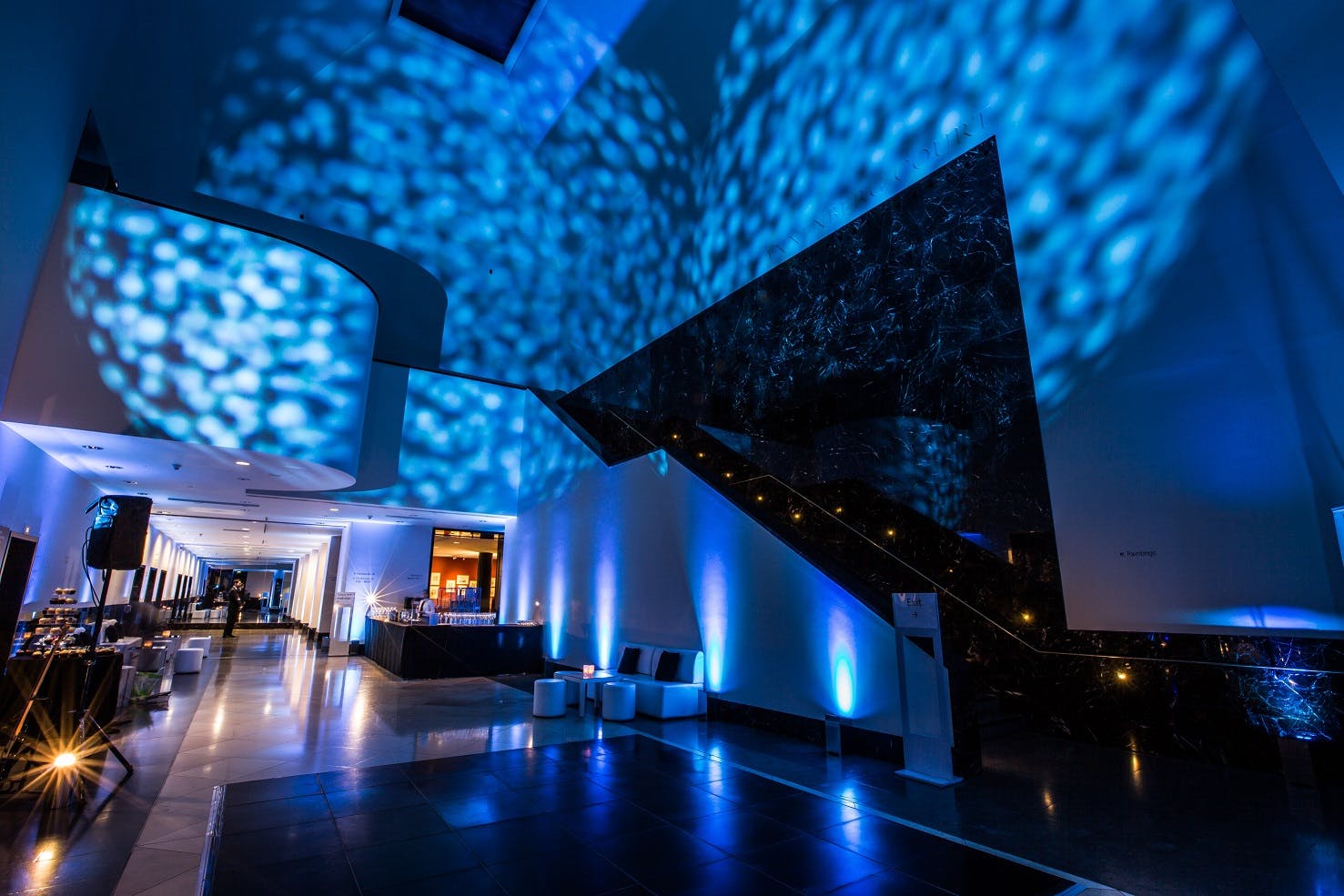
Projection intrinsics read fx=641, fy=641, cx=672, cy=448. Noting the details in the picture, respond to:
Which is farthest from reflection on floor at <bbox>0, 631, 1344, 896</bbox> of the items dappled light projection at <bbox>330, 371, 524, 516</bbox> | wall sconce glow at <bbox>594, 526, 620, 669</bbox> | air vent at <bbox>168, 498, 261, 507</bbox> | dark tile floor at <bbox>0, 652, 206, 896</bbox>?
dappled light projection at <bbox>330, 371, 524, 516</bbox>

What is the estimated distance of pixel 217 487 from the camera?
9188 millimetres

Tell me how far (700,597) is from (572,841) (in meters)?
4.39

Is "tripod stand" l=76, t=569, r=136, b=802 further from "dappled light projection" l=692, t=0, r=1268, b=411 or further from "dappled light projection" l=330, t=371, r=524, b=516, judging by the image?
"dappled light projection" l=692, t=0, r=1268, b=411

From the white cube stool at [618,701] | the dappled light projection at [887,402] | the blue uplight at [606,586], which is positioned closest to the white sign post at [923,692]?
the dappled light projection at [887,402]

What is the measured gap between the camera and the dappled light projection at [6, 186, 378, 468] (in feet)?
18.0

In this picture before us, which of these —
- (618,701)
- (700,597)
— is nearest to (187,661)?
(618,701)

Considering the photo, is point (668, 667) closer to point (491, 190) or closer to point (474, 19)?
point (491, 190)

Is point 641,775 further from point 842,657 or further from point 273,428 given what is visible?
point 273,428

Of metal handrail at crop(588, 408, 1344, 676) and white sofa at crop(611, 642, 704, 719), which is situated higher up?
metal handrail at crop(588, 408, 1344, 676)

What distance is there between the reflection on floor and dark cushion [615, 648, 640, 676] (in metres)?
1.14

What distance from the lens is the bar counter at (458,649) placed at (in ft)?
34.6

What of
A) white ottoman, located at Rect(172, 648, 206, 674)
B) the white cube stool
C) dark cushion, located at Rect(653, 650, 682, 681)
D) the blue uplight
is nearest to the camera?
the white cube stool

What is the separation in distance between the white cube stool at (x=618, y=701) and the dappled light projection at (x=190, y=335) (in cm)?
402

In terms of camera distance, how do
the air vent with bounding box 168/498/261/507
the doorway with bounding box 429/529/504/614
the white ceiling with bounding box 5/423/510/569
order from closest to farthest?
1. the white ceiling with bounding box 5/423/510/569
2. the air vent with bounding box 168/498/261/507
3. the doorway with bounding box 429/529/504/614
